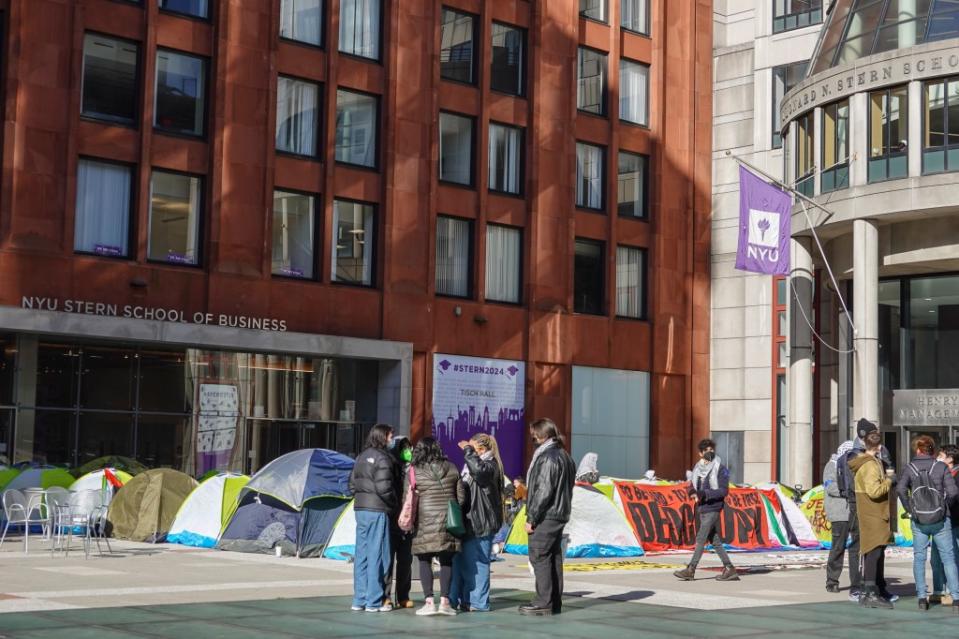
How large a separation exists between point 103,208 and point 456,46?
503 inches

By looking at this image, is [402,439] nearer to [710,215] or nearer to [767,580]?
[767,580]

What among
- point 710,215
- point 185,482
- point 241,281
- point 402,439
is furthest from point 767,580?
point 710,215

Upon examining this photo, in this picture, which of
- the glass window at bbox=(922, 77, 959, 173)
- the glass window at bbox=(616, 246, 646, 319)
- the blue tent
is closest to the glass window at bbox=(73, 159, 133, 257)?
the blue tent

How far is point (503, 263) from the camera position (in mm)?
44156

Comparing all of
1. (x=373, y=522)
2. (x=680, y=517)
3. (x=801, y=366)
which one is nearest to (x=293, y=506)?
(x=680, y=517)

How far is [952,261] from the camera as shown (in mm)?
39312

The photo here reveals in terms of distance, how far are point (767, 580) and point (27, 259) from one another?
20.3 m

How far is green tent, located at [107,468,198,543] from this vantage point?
26.6 metres

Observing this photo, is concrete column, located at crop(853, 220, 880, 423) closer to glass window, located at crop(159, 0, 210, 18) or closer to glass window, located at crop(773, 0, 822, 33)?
glass window, located at crop(773, 0, 822, 33)

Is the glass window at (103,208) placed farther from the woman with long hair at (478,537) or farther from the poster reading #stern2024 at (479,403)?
the woman with long hair at (478,537)

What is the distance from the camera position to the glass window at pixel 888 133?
38375 millimetres

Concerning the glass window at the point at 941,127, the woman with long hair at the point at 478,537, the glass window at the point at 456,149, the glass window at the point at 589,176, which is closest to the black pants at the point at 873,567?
the woman with long hair at the point at 478,537

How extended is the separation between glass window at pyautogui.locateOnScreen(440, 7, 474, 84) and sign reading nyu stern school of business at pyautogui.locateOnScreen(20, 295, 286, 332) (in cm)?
1006

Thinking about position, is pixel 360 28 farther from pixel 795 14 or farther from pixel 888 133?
pixel 795 14
